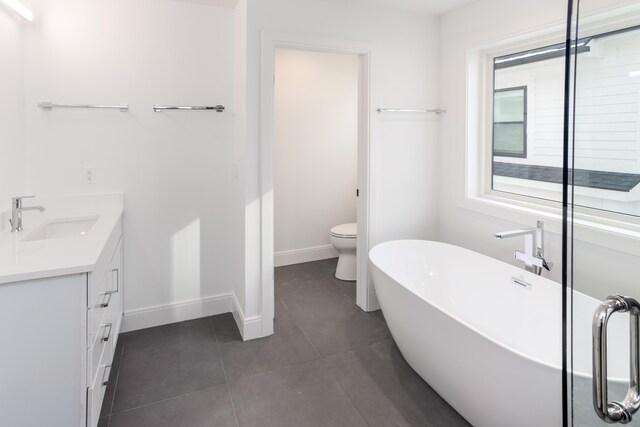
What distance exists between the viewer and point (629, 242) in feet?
4.93

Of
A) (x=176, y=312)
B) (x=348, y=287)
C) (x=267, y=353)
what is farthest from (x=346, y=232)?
(x=176, y=312)

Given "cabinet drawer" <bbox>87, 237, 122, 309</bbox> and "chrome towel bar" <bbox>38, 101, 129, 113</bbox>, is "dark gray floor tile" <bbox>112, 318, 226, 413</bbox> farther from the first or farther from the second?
"chrome towel bar" <bbox>38, 101, 129, 113</bbox>

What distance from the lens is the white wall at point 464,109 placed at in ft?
7.71

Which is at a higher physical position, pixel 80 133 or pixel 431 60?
pixel 431 60

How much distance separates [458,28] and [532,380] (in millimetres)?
2553

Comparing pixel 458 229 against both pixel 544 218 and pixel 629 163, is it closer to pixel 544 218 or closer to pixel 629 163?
pixel 544 218

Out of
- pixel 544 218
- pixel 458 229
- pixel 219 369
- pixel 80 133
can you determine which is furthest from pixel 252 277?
pixel 544 218

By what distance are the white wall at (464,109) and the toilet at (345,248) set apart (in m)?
0.83

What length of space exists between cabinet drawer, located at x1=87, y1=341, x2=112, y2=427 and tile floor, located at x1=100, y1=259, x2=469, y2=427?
0.28 metres

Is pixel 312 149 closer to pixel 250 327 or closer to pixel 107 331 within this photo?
pixel 250 327

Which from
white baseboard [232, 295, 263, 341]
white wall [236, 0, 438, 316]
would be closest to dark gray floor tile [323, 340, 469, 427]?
white baseboard [232, 295, 263, 341]

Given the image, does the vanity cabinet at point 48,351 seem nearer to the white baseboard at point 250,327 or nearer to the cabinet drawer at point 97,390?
the cabinet drawer at point 97,390

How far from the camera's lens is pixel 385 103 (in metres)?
2.94

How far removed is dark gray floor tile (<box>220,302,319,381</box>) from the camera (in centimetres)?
230
